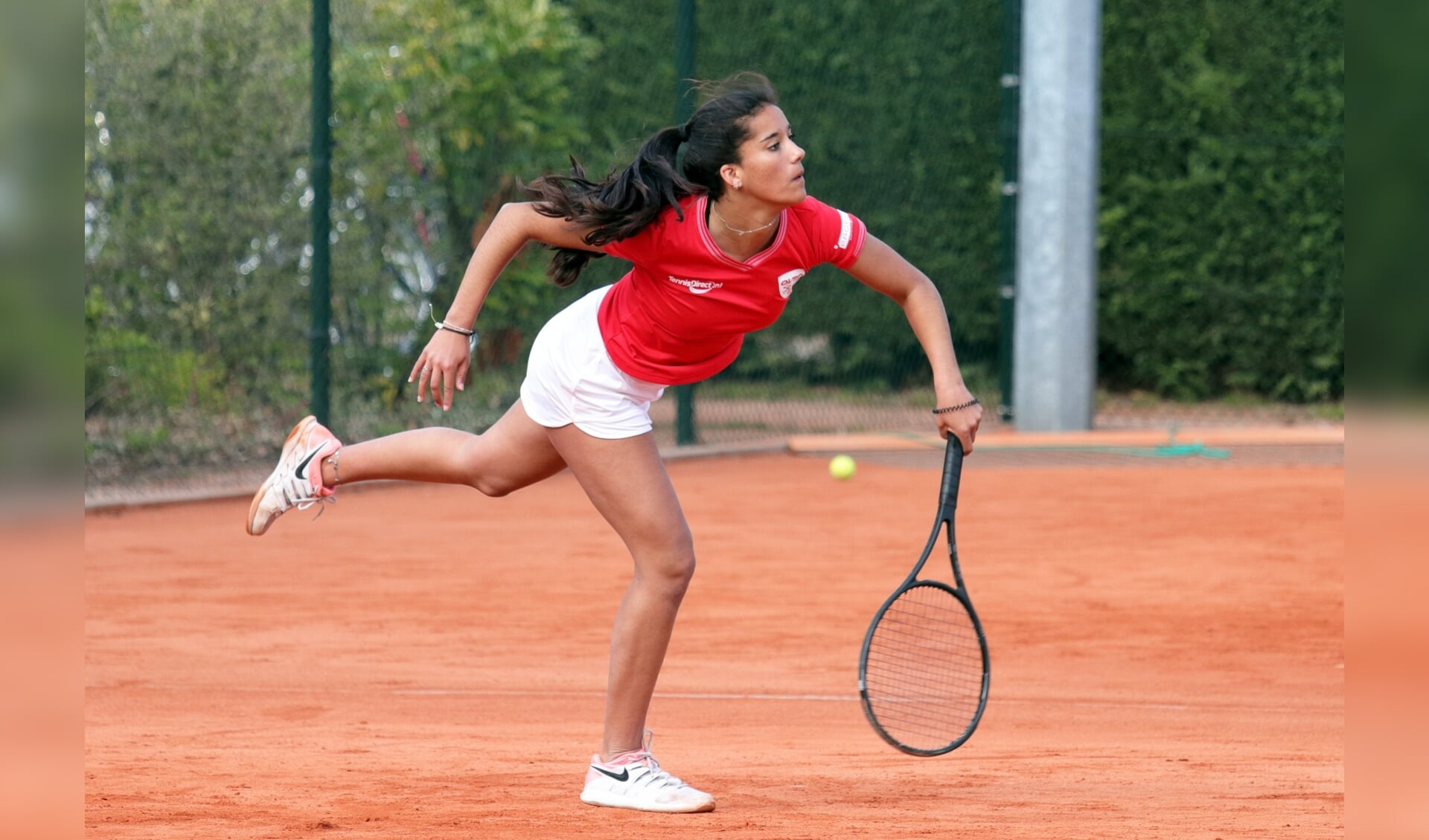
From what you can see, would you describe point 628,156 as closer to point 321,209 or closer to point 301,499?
point 321,209

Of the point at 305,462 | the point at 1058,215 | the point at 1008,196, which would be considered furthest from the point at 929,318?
the point at 1008,196

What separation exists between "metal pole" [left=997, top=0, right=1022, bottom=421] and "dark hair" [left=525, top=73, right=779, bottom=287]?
790 cm

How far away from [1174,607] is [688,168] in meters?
3.55

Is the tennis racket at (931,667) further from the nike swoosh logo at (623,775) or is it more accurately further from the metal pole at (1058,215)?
the metal pole at (1058,215)

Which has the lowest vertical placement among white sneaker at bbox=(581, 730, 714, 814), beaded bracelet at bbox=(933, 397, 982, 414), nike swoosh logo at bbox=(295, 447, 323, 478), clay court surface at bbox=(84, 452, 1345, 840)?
clay court surface at bbox=(84, 452, 1345, 840)

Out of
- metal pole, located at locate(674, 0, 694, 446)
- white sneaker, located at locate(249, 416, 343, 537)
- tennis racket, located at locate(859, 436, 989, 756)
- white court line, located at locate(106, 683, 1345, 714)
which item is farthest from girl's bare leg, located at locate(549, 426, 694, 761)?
metal pole, located at locate(674, 0, 694, 446)

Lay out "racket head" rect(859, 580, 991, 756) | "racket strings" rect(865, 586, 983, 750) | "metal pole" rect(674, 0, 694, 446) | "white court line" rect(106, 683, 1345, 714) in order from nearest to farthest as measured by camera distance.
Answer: "racket head" rect(859, 580, 991, 756) → "racket strings" rect(865, 586, 983, 750) → "white court line" rect(106, 683, 1345, 714) → "metal pole" rect(674, 0, 694, 446)

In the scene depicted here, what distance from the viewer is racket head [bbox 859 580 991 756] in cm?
360

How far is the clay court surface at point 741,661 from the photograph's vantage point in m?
3.53

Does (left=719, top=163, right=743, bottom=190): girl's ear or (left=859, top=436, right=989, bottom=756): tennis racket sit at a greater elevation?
(left=719, top=163, right=743, bottom=190): girl's ear

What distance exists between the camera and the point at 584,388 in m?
3.50

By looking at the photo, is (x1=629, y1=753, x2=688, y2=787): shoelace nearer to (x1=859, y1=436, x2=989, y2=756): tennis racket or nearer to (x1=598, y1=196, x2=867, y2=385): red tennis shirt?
(x1=859, y1=436, x2=989, y2=756): tennis racket

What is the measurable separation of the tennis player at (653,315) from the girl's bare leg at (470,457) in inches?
0.9

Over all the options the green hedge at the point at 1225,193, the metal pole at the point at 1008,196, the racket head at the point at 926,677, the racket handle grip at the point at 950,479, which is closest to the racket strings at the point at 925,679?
the racket head at the point at 926,677
